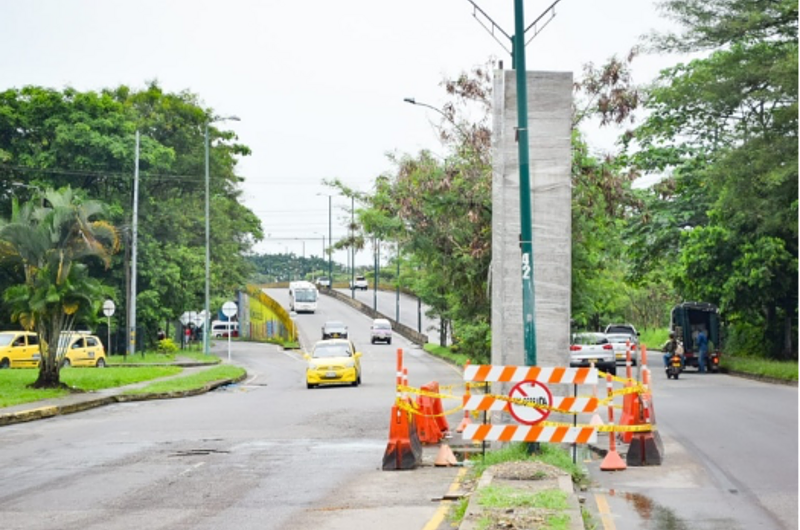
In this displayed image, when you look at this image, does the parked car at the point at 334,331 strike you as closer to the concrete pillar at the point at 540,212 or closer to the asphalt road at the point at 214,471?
the asphalt road at the point at 214,471

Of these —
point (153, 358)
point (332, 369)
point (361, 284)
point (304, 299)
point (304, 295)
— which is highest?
point (361, 284)

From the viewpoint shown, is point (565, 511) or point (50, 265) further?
point (50, 265)

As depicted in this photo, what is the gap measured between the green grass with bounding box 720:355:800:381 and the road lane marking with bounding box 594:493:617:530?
18.0ft

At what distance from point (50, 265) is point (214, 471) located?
16.8 metres

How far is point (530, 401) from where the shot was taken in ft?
41.7

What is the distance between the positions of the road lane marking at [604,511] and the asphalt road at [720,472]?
0.03ft

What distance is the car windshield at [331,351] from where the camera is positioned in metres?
37.2

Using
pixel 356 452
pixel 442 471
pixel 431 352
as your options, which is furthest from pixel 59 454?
pixel 431 352

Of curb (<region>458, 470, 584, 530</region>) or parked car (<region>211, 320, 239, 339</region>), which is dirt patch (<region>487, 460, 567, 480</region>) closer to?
curb (<region>458, 470, 584, 530</region>)

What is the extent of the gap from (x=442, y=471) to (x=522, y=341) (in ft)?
7.69

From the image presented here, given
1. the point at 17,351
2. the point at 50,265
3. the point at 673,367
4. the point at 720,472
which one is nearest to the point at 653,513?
the point at 720,472

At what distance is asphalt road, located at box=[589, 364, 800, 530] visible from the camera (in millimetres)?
4391

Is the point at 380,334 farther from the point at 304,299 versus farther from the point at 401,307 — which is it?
the point at 401,307

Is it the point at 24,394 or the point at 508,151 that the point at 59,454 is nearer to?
the point at 508,151
